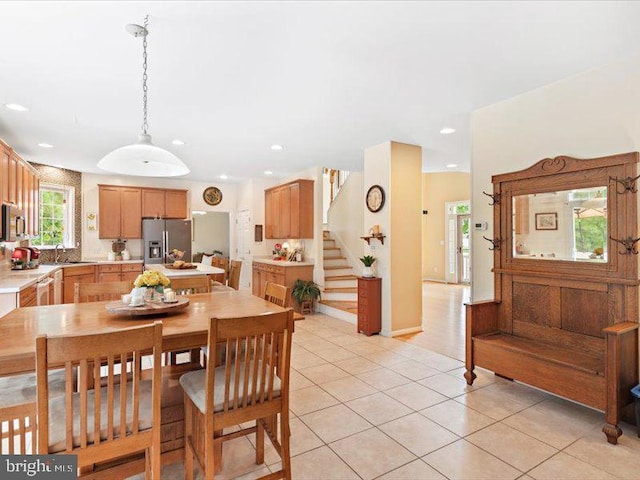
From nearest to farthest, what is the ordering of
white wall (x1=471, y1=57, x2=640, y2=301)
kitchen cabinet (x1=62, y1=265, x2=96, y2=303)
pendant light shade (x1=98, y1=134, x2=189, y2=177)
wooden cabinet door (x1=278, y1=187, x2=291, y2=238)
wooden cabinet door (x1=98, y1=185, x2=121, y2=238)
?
1. pendant light shade (x1=98, y1=134, x2=189, y2=177)
2. white wall (x1=471, y1=57, x2=640, y2=301)
3. kitchen cabinet (x1=62, y1=265, x2=96, y2=303)
4. wooden cabinet door (x1=278, y1=187, x2=291, y2=238)
5. wooden cabinet door (x1=98, y1=185, x2=121, y2=238)

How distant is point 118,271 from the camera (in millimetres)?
6602

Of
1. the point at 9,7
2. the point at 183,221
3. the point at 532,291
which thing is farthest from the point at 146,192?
the point at 532,291

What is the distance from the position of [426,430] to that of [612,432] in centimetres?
117

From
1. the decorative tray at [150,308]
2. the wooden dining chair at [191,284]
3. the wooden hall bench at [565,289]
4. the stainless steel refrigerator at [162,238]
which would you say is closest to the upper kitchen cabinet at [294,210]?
the stainless steel refrigerator at [162,238]

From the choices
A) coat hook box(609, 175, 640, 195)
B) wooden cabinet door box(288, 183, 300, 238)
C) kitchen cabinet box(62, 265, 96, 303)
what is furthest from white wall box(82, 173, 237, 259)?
coat hook box(609, 175, 640, 195)

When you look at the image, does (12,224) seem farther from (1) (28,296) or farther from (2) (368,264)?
(2) (368,264)

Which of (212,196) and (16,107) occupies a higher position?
(16,107)

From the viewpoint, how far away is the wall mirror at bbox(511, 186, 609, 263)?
2758 mm

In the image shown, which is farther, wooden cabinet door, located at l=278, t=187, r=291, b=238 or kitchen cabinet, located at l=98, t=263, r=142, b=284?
wooden cabinet door, located at l=278, t=187, r=291, b=238

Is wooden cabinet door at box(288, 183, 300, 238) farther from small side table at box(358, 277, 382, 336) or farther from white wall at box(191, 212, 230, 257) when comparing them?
white wall at box(191, 212, 230, 257)

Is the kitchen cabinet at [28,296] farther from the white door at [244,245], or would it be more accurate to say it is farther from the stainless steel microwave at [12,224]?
the white door at [244,245]

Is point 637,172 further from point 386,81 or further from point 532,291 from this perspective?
point 386,81

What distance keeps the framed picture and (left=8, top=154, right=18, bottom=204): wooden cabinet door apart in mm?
5652

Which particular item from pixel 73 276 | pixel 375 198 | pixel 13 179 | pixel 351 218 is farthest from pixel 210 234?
pixel 375 198
